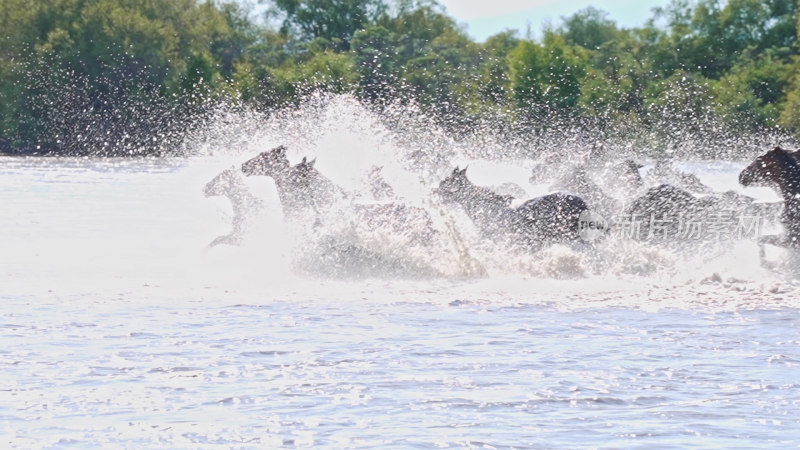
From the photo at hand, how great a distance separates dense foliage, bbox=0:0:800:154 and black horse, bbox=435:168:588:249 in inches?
1925

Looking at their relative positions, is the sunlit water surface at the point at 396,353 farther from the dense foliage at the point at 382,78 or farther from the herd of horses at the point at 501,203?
the dense foliage at the point at 382,78

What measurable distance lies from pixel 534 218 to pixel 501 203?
52 cm

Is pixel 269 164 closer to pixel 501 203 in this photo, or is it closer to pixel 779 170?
pixel 501 203

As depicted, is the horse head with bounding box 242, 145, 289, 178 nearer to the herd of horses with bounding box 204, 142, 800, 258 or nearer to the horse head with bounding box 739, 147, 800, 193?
the herd of horses with bounding box 204, 142, 800, 258

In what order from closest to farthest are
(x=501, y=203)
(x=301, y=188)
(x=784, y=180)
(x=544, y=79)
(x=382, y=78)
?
(x=784, y=180)
(x=501, y=203)
(x=301, y=188)
(x=544, y=79)
(x=382, y=78)

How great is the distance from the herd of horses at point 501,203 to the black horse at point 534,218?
0.01 m

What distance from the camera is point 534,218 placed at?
1681cm

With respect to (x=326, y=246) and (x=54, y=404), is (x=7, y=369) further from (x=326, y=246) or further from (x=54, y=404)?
(x=326, y=246)

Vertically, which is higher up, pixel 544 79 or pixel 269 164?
pixel 544 79

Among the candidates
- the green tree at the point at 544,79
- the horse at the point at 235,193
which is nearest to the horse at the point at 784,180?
the horse at the point at 235,193

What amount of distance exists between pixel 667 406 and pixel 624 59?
75.1 meters

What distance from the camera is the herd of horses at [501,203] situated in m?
16.7

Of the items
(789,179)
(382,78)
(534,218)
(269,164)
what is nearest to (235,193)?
(269,164)

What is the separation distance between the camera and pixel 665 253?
1683 centimetres
